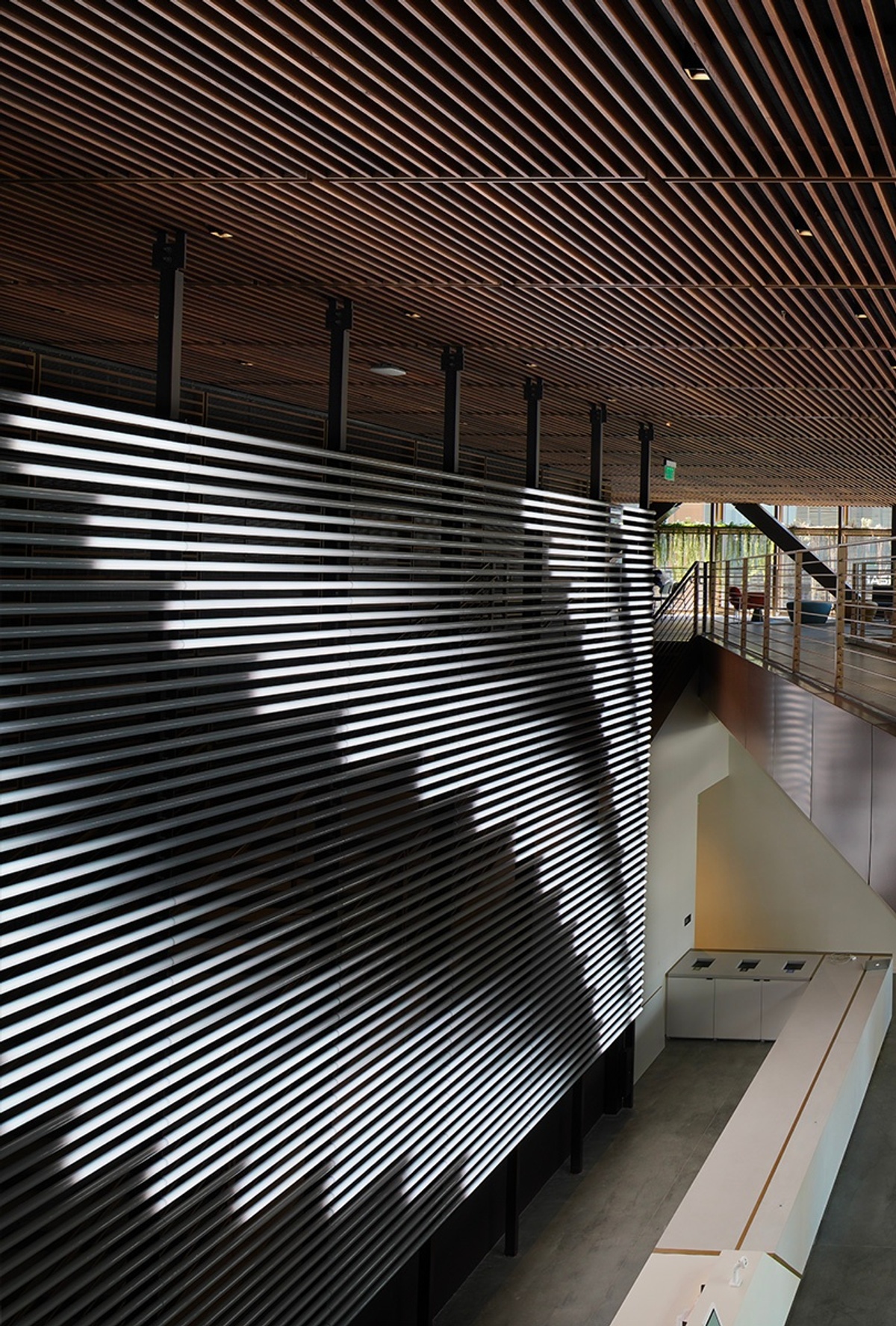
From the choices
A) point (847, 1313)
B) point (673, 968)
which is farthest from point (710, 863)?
point (847, 1313)

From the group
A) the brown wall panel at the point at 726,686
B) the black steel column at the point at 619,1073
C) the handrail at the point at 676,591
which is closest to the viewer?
the brown wall panel at the point at 726,686

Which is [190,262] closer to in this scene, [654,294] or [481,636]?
[654,294]

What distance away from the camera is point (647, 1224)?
9.41 meters

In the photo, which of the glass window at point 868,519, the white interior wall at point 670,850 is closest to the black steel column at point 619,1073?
the white interior wall at point 670,850

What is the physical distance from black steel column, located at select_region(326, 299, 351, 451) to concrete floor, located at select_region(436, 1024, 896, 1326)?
527 cm

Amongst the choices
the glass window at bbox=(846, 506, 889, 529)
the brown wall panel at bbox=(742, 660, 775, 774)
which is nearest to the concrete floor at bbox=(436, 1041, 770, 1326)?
the brown wall panel at bbox=(742, 660, 775, 774)

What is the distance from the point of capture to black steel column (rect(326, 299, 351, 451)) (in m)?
6.10

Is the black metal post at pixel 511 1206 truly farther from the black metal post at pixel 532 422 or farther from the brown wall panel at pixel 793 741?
Answer: the black metal post at pixel 532 422

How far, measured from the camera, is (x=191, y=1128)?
4625 millimetres

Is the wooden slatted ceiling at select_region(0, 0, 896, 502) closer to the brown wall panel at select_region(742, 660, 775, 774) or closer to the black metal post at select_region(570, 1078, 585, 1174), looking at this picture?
the brown wall panel at select_region(742, 660, 775, 774)

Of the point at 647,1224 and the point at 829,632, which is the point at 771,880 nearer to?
the point at 829,632

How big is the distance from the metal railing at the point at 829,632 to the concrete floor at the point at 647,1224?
3406mm

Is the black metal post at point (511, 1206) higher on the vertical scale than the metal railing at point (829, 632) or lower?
lower

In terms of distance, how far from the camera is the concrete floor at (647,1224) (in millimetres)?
7344
